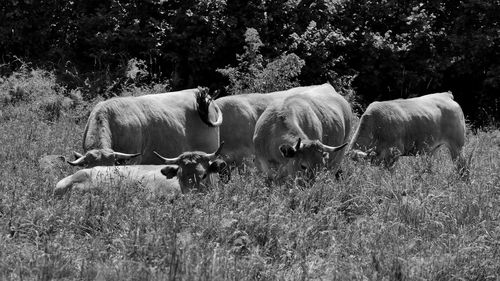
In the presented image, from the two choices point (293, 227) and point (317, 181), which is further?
point (317, 181)

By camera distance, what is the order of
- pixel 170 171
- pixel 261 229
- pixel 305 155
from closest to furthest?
pixel 261 229
pixel 170 171
pixel 305 155

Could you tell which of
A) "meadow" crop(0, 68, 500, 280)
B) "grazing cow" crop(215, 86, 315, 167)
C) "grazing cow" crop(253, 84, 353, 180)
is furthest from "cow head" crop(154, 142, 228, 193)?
"grazing cow" crop(215, 86, 315, 167)

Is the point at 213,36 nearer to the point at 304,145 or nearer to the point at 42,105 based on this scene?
the point at 42,105

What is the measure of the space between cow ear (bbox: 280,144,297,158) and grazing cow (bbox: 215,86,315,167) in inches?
111

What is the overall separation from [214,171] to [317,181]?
1.30m

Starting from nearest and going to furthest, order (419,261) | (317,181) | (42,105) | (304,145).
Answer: (419,261), (317,181), (304,145), (42,105)

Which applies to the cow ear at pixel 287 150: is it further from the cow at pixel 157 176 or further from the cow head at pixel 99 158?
the cow head at pixel 99 158

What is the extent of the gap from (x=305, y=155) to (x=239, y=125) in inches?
123

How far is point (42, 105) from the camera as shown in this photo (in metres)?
16.1

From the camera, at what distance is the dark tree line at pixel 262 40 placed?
18.5 m

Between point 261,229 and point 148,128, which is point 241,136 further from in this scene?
point 261,229

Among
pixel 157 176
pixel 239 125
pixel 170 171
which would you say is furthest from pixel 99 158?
pixel 239 125

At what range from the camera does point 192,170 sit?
9.34 meters

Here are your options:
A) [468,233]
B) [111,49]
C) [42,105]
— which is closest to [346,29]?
[111,49]
